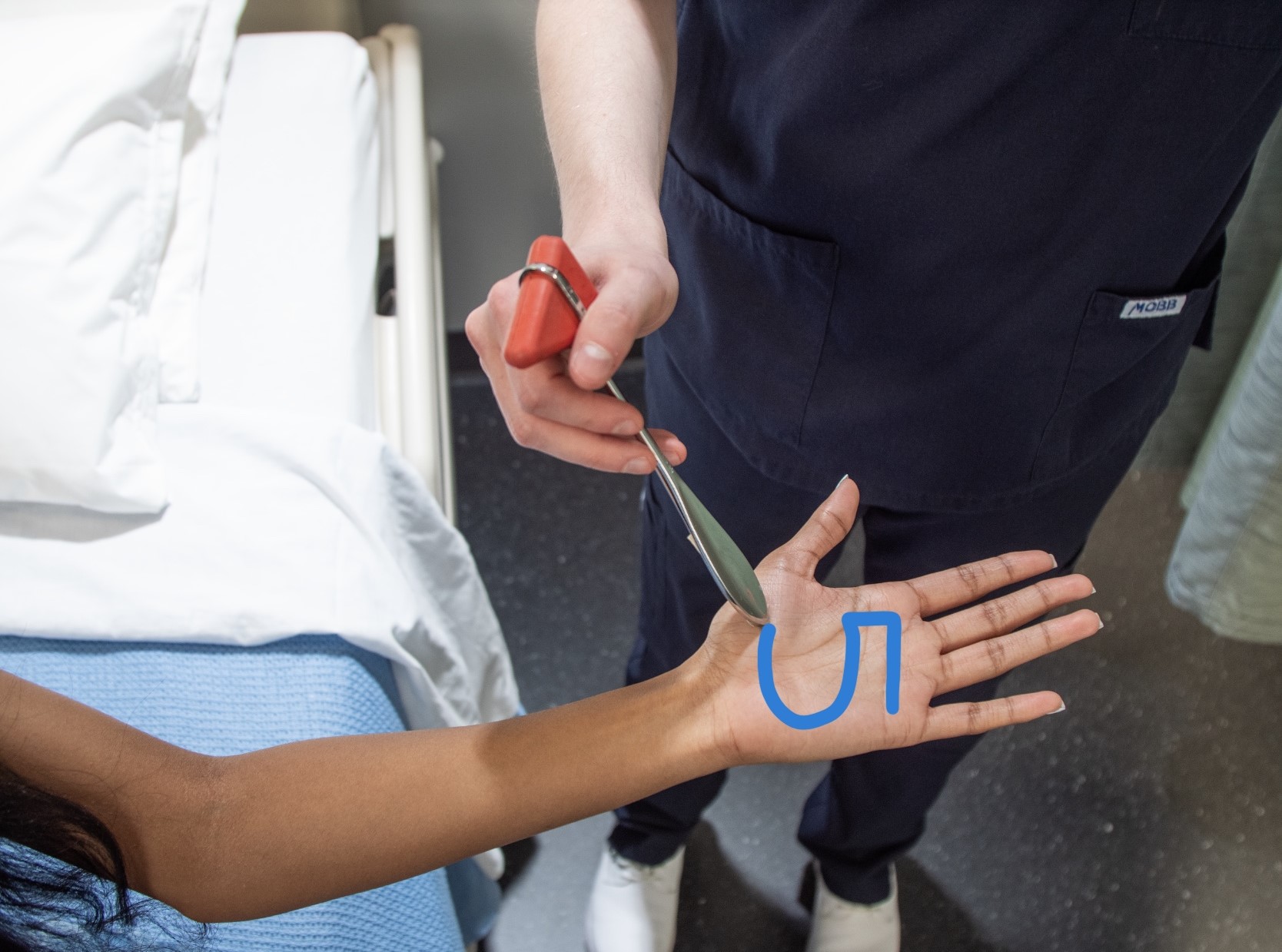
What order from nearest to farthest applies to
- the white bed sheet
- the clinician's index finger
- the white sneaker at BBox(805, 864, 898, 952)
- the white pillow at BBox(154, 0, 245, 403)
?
the clinician's index finger, the white bed sheet, the white pillow at BBox(154, 0, 245, 403), the white sneaker at BBox(805, 864, 898, 952)

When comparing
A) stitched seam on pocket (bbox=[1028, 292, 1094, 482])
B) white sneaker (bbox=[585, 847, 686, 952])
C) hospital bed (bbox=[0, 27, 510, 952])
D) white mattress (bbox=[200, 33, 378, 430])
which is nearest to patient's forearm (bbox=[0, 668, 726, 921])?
hospital bed (bbox=[0, 27, 510, 952])

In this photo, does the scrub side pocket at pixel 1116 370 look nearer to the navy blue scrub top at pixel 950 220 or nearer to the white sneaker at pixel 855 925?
the navy blue scrub top at pixel 950 220

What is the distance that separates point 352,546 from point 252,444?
157 mm

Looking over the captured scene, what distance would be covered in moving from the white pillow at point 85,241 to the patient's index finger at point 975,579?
2.38 feet

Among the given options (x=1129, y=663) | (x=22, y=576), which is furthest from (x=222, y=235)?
(x=1129, y=663)

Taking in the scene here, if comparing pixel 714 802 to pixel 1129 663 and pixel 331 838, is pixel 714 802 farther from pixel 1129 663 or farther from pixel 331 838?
pixel 331 838

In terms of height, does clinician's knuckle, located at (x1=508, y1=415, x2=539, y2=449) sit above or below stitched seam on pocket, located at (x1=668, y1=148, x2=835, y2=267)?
below

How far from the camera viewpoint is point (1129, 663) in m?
1.57

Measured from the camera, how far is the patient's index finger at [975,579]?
77 centimetres

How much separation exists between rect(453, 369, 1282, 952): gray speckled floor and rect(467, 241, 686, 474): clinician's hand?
0.93 meters

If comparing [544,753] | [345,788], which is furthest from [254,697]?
[544,753]

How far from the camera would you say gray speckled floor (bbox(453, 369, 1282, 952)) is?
1319 millimetres

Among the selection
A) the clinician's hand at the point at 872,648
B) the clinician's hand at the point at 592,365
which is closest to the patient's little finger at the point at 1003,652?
the clinician's hand at the point at 872,648

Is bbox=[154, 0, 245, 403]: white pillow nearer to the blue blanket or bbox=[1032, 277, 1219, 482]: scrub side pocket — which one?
the blue blanket
